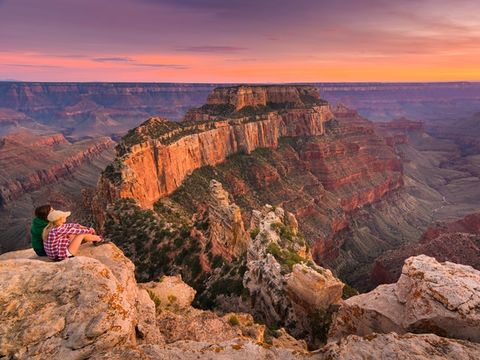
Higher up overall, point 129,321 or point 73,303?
point 73,303

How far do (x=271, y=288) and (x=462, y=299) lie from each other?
20268 mm

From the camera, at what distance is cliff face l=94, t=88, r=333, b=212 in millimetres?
69625

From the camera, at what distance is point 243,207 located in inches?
4183

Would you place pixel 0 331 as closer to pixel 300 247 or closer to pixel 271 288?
pixel 271 288

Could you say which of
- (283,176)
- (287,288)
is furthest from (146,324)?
(283,176)

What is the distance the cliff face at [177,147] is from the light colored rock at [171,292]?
39.7 meters

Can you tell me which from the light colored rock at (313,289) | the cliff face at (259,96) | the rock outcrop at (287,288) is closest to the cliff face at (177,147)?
the cliff face at (259,96)

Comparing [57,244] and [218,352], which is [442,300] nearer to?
[218,352]

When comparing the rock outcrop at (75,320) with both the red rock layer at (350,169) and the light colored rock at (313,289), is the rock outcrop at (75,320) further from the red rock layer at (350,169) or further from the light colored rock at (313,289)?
the red rock layer at (350,169)

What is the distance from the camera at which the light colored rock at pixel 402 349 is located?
13016 mm

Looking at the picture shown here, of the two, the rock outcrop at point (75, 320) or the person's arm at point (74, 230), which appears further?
the person's arm at point (74, 230)

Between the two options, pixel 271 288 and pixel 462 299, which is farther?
pixel 271 288

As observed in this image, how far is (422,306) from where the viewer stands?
55.3ft

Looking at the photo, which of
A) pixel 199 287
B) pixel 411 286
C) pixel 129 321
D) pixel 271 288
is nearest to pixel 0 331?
pixel 129 321
